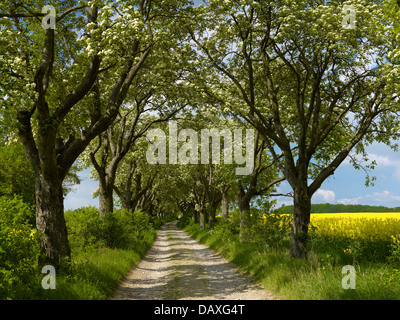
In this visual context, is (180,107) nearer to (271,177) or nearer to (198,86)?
(198,86)

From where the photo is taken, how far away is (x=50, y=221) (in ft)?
33.1

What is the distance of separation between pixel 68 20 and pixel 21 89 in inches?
260

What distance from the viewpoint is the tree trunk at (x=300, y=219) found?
504 inches

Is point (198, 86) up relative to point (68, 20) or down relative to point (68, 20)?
down

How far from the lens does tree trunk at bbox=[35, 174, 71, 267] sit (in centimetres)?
998

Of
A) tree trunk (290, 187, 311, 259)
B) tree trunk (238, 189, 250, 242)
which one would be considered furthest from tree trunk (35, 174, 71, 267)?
tree trunk (238, 189, 250, 242)

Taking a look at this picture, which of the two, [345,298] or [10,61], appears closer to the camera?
[345,298]

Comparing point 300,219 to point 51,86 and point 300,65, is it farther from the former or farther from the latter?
point 51,86

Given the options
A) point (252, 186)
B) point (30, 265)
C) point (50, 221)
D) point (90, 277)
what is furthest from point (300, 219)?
point (30, 265)

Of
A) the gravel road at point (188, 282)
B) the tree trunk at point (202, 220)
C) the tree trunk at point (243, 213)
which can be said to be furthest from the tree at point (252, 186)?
the tree trunk at point (202, 220)

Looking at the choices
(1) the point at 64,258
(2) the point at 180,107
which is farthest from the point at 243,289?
(2) the point at 180,107

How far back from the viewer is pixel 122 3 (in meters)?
11.4

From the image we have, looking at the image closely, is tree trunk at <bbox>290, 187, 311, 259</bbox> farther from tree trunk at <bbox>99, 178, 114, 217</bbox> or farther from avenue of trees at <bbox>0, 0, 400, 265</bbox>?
tree trunk at <bbox>99, 178, 114, 217</bbox>

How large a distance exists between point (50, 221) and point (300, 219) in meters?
9.14
